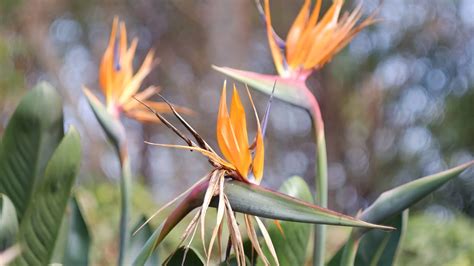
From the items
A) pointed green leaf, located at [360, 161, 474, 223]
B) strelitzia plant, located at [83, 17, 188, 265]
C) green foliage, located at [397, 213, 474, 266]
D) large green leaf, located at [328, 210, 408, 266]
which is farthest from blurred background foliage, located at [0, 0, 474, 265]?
pointed green leaf, located at [360, 161, 474, 223]

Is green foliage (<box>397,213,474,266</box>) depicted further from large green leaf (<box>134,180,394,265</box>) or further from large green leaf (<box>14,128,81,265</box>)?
large green leaf (<box>134,180,394,265</box>)

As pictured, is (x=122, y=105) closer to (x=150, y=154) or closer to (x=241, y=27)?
(x=241, y=27)

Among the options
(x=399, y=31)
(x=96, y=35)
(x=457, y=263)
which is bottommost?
(x=96, y=35)

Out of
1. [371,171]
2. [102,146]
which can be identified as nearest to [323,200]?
[102,146]

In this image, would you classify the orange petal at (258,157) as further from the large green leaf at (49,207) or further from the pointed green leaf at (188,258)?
the large green leaf at (49,207)

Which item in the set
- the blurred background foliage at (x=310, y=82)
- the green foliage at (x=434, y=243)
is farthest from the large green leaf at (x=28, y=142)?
the blurred background foliage at (x=310, y=82)

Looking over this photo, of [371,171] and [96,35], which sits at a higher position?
[96,35]

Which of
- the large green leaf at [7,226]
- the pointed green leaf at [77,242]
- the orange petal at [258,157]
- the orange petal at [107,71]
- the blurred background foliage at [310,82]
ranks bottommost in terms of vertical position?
the blurred background foliage at [310,82]
